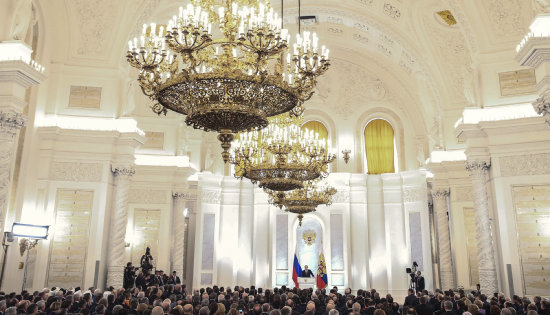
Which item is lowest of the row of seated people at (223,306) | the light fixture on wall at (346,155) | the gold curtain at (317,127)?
the row of seated people at (223,306)

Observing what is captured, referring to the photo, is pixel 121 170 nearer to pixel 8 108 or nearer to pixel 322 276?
pixel 8 108

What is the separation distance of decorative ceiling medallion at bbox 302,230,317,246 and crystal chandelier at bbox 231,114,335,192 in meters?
8.93

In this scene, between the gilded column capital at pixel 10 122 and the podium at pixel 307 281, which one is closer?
the gilded column capital at pixel 10 122

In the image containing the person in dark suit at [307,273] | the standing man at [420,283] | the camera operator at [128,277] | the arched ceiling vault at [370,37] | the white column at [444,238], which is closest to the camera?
the arched ceiling vault at [370,37]


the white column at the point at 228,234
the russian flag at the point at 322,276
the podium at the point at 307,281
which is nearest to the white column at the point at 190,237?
the white column at the point at 228,234

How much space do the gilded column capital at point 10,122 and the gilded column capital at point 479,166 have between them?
9.75 metres

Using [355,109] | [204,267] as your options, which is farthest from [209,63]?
[355,109]

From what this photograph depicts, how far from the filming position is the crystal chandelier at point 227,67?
5.11 m

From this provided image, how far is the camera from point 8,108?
8.04m

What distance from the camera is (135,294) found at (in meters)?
8.91

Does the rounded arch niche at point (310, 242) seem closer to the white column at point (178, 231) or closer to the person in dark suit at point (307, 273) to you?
the person in dark suit at point (307, 273)

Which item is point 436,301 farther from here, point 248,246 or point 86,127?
point 248,246

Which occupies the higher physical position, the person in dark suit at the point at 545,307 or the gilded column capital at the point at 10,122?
the gilded column capital at the point at 10,122

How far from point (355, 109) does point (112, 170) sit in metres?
11.7
